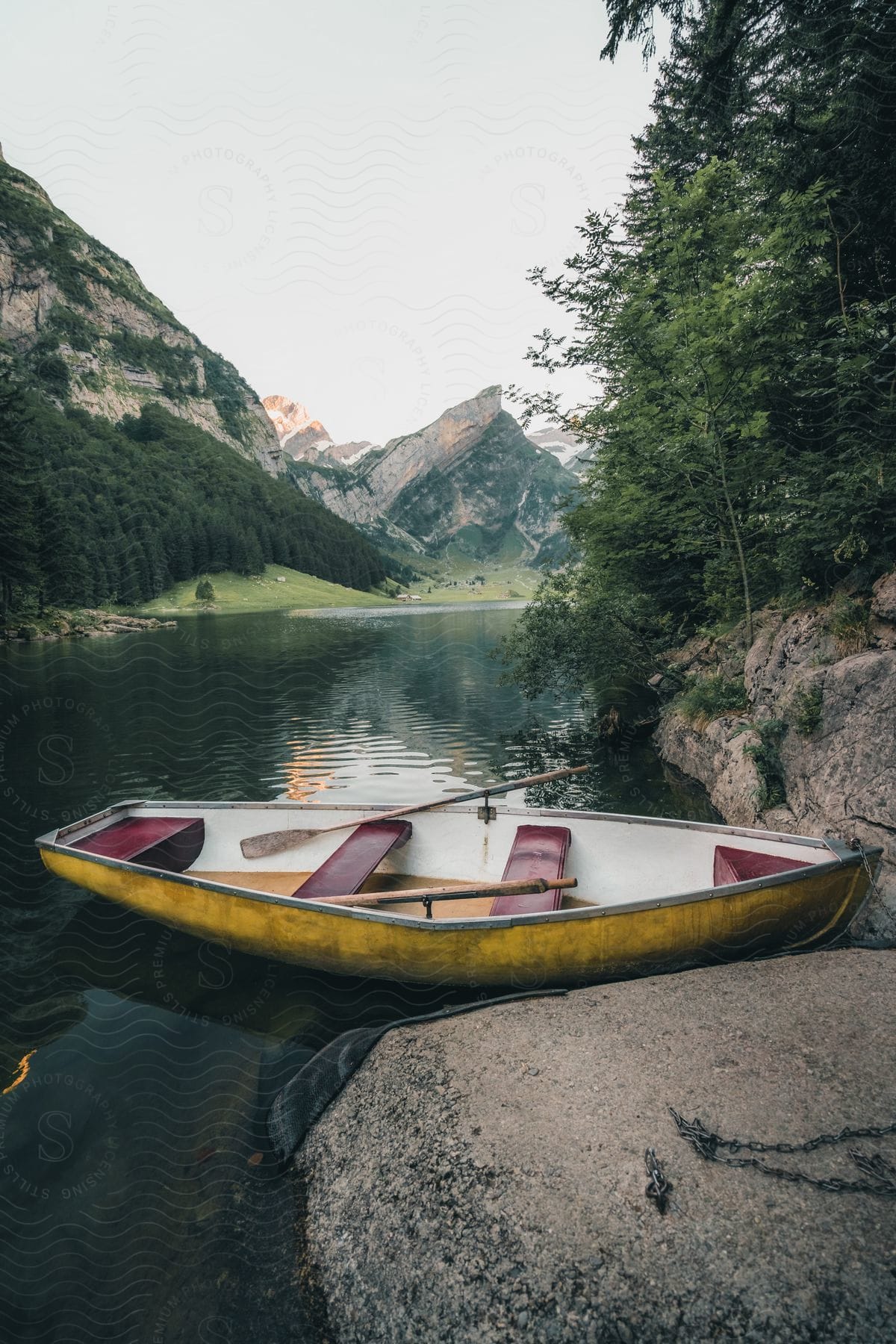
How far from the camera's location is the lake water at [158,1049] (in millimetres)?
4527

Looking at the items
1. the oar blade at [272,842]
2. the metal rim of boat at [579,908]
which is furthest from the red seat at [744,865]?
the oar blade at [272,842]

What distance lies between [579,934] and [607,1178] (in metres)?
2.67

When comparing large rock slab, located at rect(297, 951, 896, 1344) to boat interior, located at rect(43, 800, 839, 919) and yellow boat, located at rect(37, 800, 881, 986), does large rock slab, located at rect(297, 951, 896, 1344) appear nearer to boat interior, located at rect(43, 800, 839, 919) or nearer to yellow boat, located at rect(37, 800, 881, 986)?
yellow boat, located at rect(37, 800, 881, 986)

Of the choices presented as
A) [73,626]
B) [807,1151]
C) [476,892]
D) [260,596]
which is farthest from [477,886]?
[260,596]

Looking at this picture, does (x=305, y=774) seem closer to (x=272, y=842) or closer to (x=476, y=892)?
(x=272, y=842)

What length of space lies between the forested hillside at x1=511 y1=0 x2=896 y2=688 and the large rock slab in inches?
333

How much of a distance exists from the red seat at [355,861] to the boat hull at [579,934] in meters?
0.65

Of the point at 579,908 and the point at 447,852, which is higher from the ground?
the point at 579,908

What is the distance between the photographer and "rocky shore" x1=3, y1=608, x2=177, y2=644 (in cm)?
5456

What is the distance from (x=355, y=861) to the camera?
934 centimetres

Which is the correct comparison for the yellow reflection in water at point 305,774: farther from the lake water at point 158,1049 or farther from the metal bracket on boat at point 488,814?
the metal bracket on boat at point 488,814

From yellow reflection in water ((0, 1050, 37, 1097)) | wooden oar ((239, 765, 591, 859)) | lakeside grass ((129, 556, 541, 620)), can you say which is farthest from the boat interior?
lakeside grass ((129, 556, 541, 620))

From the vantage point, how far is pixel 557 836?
966cm

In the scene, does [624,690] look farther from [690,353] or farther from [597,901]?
[597,901]
